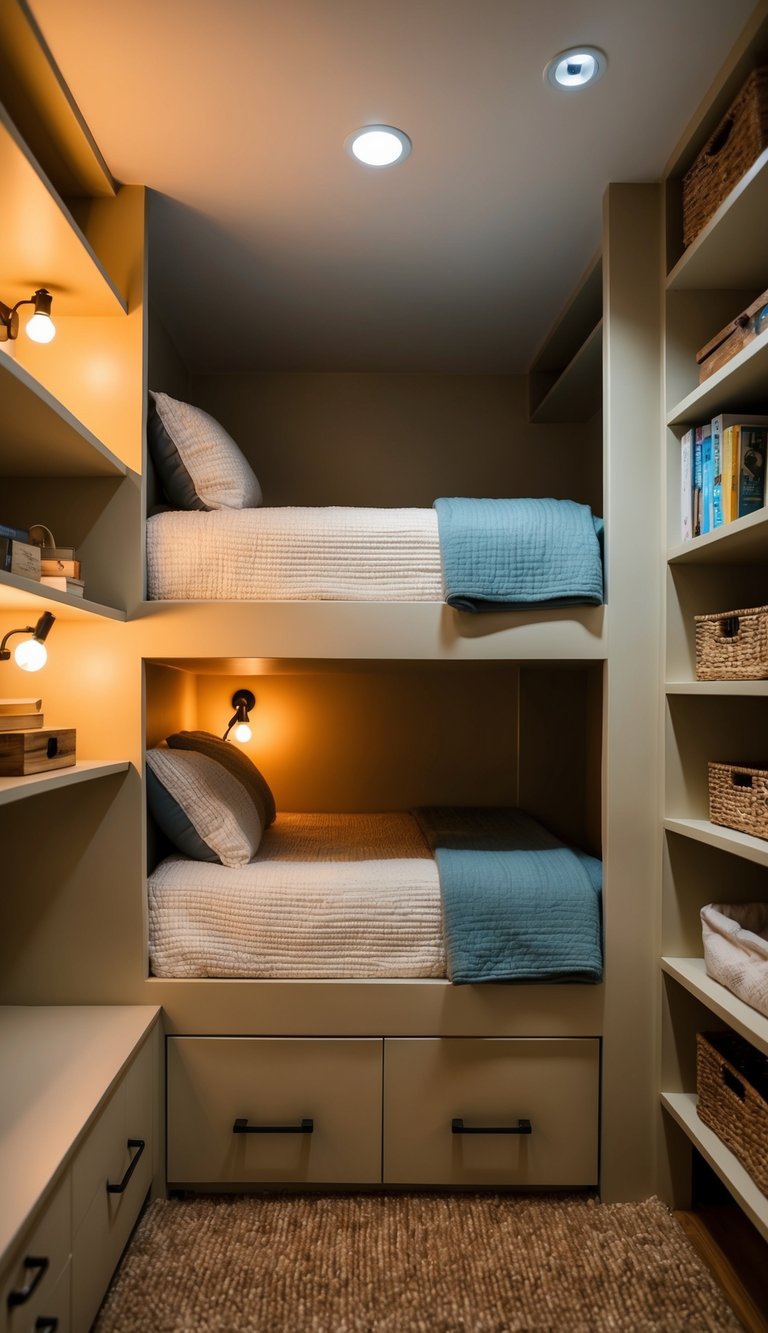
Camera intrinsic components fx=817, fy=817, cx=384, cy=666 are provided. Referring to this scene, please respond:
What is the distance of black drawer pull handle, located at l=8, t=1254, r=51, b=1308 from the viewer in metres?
1.09

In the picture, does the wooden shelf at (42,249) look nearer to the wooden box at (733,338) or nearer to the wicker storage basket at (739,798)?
the wooden box at (733,338)

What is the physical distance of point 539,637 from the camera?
190 centimetres

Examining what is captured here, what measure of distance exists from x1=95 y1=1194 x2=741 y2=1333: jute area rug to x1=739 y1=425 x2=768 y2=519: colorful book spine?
4.93 ft

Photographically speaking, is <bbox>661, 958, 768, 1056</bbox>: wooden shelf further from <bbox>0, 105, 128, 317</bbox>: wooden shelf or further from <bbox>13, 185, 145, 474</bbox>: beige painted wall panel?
<bbox>0, 105, 128, 317</bbox>: wooden shelf

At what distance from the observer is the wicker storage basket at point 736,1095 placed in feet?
4.88

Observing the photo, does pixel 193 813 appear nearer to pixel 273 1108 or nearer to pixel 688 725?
pixel 273 1108

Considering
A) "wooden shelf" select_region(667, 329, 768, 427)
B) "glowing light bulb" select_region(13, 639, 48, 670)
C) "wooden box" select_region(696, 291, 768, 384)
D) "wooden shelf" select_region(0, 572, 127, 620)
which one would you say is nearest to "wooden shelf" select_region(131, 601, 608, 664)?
"wooden shelf" select_region(0, 572, 127, 620)

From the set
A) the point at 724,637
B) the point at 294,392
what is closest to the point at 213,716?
the point at 294,392

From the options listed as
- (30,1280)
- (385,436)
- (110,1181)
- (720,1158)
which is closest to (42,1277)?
(30,1280)

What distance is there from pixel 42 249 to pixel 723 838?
1783 millimetres

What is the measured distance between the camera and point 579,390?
2.70 m

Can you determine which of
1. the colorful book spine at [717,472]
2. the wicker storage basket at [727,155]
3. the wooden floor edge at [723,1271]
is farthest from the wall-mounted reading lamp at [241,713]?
the wicker storage basket at [727,155]

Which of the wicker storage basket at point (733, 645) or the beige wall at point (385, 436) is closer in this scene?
the wicker storage basket at point (733, 645)

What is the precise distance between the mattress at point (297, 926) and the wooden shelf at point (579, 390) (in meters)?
1.53
